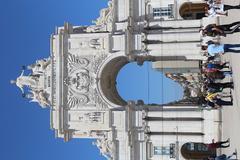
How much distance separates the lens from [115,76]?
47844 millimetres

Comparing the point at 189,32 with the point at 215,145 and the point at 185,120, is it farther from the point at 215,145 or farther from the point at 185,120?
the point at 215,145

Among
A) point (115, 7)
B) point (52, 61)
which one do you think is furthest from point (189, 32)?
point (52, 61)

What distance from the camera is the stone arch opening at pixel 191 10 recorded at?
45.7 meters

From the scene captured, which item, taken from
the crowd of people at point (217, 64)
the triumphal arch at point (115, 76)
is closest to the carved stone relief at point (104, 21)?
the triumphal arch at point (115, 76)

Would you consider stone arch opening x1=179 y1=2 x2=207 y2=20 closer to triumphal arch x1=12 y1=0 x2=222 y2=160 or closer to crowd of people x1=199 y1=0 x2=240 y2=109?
triumphal arch x1=12 y1=0 x2=222 y2=160

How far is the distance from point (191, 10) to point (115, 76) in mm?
7005

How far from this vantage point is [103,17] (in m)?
46.9

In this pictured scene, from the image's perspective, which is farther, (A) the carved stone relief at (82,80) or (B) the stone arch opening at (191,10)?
(A) the carved stone relief at (82,80)

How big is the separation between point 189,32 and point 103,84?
700 cm

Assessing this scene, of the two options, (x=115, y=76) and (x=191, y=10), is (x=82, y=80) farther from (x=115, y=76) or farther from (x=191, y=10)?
(x=191, y=10)

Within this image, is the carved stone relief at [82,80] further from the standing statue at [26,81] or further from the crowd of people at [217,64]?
the crowd of people at [217,64]

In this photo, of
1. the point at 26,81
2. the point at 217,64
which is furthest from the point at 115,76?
the point at 217,64

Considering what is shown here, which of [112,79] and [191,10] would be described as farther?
[112,79]

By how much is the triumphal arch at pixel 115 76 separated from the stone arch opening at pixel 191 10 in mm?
69
